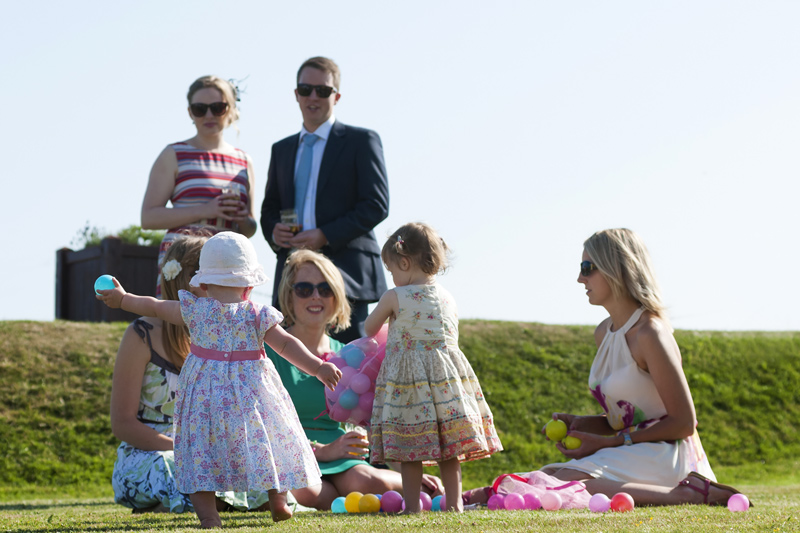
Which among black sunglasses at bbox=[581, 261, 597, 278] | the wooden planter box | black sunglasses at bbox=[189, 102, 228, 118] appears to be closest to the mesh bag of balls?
black sunglasses at bbox=[581, 261, 597, 278]

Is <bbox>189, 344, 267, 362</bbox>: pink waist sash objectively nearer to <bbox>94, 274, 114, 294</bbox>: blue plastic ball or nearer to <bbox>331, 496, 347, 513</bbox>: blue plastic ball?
<bbox>94, 274, 114, 294</bbox>: blue plastic ball

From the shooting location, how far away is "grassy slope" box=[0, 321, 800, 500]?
31.6 feet

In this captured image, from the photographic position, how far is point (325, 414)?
6.16 meters

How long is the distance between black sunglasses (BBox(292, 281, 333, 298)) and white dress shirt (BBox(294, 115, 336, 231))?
2.54 feet

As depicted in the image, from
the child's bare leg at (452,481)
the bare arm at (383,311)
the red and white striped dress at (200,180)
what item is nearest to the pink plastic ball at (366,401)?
the bare arm at (383,311)

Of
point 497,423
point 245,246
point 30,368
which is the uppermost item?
point 245,246

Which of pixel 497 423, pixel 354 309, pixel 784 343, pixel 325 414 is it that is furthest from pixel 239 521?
pixel 784 343

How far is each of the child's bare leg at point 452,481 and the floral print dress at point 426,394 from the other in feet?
0.19

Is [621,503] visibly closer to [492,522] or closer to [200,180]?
[492,522]

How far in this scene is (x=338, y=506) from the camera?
5.32 metres

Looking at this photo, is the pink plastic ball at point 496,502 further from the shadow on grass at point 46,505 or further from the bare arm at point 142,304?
the shadow on grass at point 46,505

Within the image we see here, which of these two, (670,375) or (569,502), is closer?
(569,502)

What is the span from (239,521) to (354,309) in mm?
2479

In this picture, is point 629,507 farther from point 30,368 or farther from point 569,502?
point 30,368
